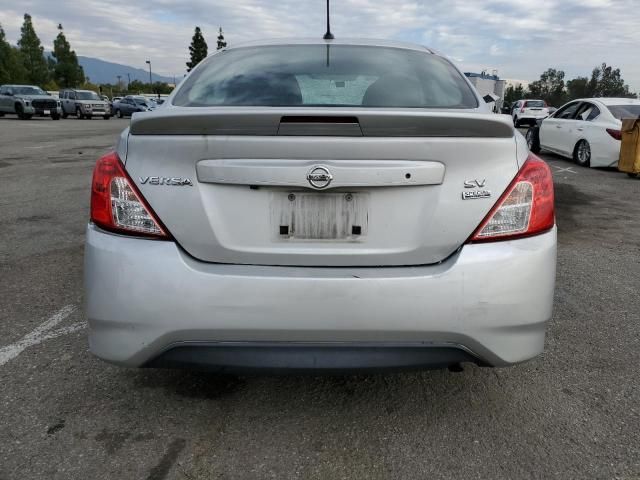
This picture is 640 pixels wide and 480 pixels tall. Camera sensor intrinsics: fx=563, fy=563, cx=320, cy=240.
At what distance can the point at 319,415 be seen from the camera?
97.1 inches

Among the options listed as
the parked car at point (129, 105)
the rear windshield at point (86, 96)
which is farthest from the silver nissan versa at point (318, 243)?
the parked car at point (129, 105)

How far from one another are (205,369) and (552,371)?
Result: 5.98 ft

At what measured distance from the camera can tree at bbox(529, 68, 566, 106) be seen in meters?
95.4

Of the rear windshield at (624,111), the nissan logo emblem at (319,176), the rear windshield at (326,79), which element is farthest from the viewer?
the rear windshield at (624,111)

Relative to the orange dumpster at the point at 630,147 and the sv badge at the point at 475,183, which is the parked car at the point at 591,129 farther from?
the sv badge at the point at 475,183

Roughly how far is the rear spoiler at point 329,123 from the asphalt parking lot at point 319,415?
1.22 m

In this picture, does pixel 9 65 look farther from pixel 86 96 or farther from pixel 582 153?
pixel 582 153

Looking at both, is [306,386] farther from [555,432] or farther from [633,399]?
[633,399]

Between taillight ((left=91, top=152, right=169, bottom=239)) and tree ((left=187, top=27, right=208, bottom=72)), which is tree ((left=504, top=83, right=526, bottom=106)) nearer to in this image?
tree ((left=187, top=27, right=208, bottom=72))

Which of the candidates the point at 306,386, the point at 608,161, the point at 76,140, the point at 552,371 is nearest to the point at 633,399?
the point at 552,371

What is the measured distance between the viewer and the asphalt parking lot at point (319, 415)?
213cm

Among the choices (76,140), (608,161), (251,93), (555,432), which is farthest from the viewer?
(76,140)

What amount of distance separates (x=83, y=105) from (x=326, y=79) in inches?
1415

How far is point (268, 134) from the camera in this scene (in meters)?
2.00
